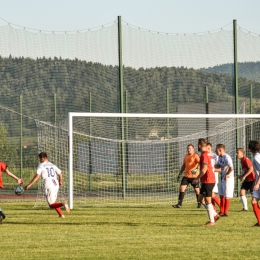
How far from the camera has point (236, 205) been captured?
22.4 m

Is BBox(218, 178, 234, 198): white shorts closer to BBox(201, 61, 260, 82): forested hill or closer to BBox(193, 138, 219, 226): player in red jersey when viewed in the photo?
BBox(193, 138, 219, 226): player in red jersey

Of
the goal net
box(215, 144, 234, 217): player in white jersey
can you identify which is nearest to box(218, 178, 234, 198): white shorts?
box(215, 144, 234, 217): player in white jersey

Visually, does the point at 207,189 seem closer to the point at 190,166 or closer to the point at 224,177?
the point at 224,177

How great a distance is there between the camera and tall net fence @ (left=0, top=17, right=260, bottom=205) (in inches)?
1037

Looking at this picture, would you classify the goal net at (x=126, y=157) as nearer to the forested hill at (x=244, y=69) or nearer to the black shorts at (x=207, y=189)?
the forested hill at (x=244, y=69)

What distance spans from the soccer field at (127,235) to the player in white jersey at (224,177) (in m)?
0.31

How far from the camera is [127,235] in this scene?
14047 millimetres

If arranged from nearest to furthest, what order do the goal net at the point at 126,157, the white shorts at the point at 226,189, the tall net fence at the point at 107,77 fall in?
1. the white shorts at the point at 226,189
2. the goal net at the point at 126,157
3. the tall net fence at the point at 107,77

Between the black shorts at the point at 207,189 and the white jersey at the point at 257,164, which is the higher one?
the white jersey at the point at 257,164

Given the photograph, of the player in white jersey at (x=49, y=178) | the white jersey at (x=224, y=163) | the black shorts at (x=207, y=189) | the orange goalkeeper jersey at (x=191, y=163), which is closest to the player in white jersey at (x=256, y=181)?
the black shorts at (x=207, y=189)

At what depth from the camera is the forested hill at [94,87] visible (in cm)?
2727

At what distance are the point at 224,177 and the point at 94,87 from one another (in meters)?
9.55

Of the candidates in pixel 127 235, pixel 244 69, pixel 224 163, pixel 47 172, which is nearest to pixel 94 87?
pixel 244 69

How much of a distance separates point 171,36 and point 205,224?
12.7 metres
